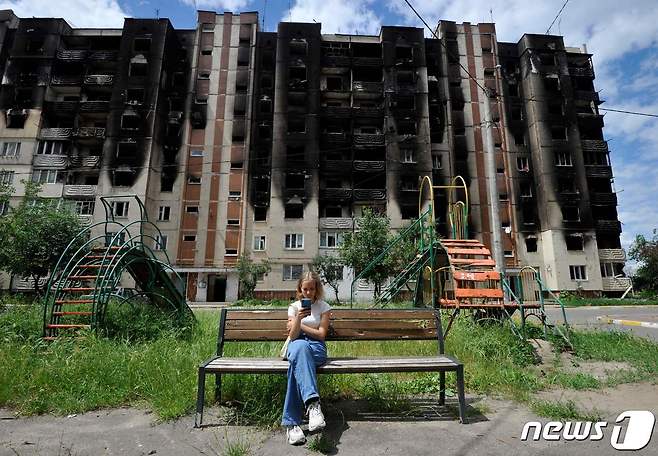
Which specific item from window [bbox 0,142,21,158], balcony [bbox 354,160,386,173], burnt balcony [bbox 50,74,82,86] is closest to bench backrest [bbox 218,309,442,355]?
balcony [bbox 354,160,386,173]

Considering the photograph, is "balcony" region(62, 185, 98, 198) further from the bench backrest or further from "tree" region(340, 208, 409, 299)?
the bench backrest

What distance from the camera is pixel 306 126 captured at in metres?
36.9

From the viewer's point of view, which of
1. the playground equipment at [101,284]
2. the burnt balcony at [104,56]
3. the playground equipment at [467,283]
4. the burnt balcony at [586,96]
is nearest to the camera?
the playground equipment at [101,284]

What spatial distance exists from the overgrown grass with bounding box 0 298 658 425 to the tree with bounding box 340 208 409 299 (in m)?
20.6

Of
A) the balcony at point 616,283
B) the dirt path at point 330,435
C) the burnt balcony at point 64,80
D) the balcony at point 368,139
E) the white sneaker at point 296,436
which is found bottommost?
the dirt path at point 330,435

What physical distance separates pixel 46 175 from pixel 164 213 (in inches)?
448

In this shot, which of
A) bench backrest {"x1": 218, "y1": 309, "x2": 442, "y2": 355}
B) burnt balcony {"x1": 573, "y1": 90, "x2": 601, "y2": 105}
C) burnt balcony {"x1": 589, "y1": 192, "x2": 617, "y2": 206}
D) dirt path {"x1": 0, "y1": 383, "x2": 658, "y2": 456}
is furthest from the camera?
burnt balcony {"x1": 573, "y1": 90, "x2": 601, "y2": 105}

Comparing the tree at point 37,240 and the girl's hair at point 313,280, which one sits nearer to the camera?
the girl's hair at point 313,280

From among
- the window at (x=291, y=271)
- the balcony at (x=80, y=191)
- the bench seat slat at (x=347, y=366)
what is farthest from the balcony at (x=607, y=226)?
the balcony at (x=80, y=191)

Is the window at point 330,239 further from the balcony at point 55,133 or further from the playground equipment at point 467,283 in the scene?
the balcony at point 55,133

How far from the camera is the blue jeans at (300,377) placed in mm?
3359

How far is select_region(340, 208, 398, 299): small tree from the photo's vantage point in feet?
90.6

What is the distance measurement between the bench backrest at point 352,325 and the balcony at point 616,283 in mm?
39855

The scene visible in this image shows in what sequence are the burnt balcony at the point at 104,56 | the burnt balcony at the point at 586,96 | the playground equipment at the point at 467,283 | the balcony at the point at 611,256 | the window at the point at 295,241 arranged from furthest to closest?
the burnt balcony at the point at 586,96 < the burnt balcony at the point at 104,56 < the balcony at the point at 611,256 < the window at the point at 295,241 < the playground equipment at the point at 467,283
